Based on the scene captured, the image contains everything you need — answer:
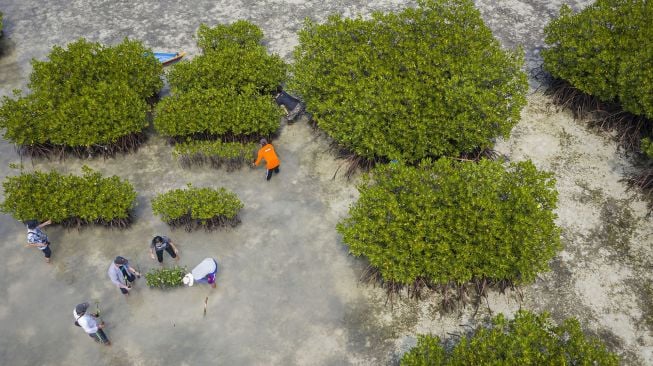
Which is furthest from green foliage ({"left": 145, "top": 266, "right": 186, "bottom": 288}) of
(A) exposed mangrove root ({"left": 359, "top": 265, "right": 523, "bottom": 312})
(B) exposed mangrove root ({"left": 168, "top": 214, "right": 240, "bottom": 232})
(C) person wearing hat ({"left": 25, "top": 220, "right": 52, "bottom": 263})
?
(A) exposed mangrove root ({"left": 359, "top": 265, "right": 523, "bottom": 312})

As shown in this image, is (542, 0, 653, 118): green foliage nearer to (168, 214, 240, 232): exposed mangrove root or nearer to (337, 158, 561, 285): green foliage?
(337, 158, 561, 285): green foliage

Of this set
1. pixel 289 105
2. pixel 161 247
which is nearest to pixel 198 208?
pixel 161 247

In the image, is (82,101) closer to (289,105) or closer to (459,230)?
(289,105)

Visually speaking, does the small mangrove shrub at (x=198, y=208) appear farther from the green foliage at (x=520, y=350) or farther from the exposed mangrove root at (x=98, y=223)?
the green foliage at (x=520, y=350)

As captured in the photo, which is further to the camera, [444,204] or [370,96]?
[370,96]

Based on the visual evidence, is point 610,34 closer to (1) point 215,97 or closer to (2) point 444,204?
(2) point 444,204

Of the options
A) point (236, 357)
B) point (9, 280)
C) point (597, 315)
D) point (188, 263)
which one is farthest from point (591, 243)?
point (9, 280)
